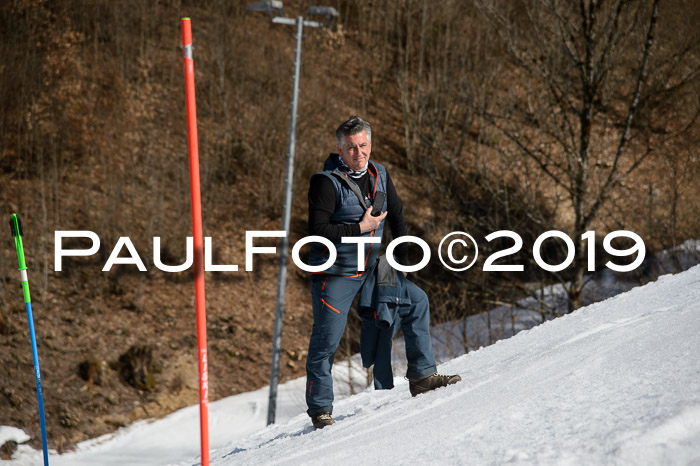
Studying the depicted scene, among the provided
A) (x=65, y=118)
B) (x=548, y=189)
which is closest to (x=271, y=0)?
(x=65, y=118)

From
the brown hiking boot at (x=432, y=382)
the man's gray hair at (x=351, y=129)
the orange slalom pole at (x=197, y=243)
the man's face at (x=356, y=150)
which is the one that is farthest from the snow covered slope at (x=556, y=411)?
the man's gray hair at (x=351, y=129)

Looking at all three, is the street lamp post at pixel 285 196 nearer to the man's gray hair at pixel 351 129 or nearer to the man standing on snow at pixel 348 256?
the man standing on snow at pixel 348 256

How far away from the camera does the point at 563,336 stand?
528 cm

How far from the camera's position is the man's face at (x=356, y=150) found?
4223mm

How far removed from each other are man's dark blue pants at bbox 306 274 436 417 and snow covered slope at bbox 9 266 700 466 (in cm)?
23

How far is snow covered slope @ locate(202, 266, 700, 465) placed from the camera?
2.55m

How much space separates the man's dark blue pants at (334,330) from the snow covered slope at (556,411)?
0.74ft

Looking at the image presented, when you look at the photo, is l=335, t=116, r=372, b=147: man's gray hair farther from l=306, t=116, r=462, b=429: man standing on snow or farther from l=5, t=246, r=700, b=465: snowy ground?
l=5, t=246, r=700, b=465: snowy ground

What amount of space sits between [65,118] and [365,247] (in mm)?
18433

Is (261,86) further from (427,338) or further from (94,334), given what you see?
(427,338)

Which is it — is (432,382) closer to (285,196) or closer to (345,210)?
(345,210)

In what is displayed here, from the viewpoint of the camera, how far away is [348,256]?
4336 mm

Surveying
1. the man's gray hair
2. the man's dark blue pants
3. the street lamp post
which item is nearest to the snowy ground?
the man's dark blue pants

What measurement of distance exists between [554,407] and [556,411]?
0.19ft
